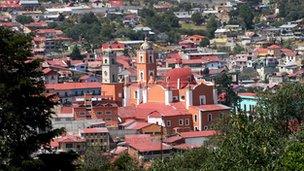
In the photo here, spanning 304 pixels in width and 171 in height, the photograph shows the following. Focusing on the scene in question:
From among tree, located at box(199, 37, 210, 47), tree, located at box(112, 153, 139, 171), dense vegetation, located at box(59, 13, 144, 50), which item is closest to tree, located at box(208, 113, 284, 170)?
tree, located at box(112, 153, 139, 171)

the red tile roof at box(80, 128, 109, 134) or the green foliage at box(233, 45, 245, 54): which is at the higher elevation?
the red tile roof at box(80, 128, 109, 134)

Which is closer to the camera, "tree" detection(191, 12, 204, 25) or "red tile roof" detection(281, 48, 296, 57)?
"red tile roof" detection(281, 48, 296, 57)

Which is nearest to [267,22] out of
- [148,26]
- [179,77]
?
[148,26]

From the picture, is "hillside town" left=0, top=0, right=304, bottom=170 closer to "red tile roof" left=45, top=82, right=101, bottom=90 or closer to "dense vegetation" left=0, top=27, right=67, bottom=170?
"red tile roof" left=45, top=82, right=101, bottom=90

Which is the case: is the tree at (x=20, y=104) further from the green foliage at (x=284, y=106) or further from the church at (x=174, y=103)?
the church at (x=174, y=103)

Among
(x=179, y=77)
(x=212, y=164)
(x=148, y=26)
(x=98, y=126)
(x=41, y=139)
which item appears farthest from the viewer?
(x=148, y=26)

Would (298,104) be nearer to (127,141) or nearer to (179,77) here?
(127,141)
